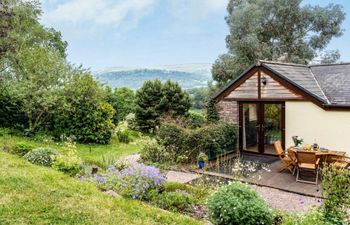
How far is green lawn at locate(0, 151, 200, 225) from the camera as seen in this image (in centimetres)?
479

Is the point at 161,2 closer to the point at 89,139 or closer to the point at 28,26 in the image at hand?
the point at 28,26

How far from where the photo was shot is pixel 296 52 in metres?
25.2

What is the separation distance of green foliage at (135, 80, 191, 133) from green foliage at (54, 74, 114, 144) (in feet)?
15.7

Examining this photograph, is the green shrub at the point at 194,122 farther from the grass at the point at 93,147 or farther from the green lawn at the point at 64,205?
the green lawn at the point at 64,205

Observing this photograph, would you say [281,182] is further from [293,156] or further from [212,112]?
[212,112]

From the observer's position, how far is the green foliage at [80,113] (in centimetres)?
1412

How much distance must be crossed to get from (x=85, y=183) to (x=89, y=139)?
7.85m

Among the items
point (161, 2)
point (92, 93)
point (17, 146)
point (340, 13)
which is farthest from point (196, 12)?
point (17, 146)

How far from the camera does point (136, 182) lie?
20.9ft

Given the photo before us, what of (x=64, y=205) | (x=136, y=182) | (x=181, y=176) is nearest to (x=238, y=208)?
(x=136, y=182)

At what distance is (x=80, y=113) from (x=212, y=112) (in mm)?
6559

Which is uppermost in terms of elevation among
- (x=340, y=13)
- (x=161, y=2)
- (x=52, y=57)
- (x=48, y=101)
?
(x=161, y=2)

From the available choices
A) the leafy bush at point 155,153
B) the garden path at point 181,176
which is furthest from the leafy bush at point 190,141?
the garden path at point 181,176

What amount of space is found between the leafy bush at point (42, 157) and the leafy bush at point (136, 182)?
9.25ft
